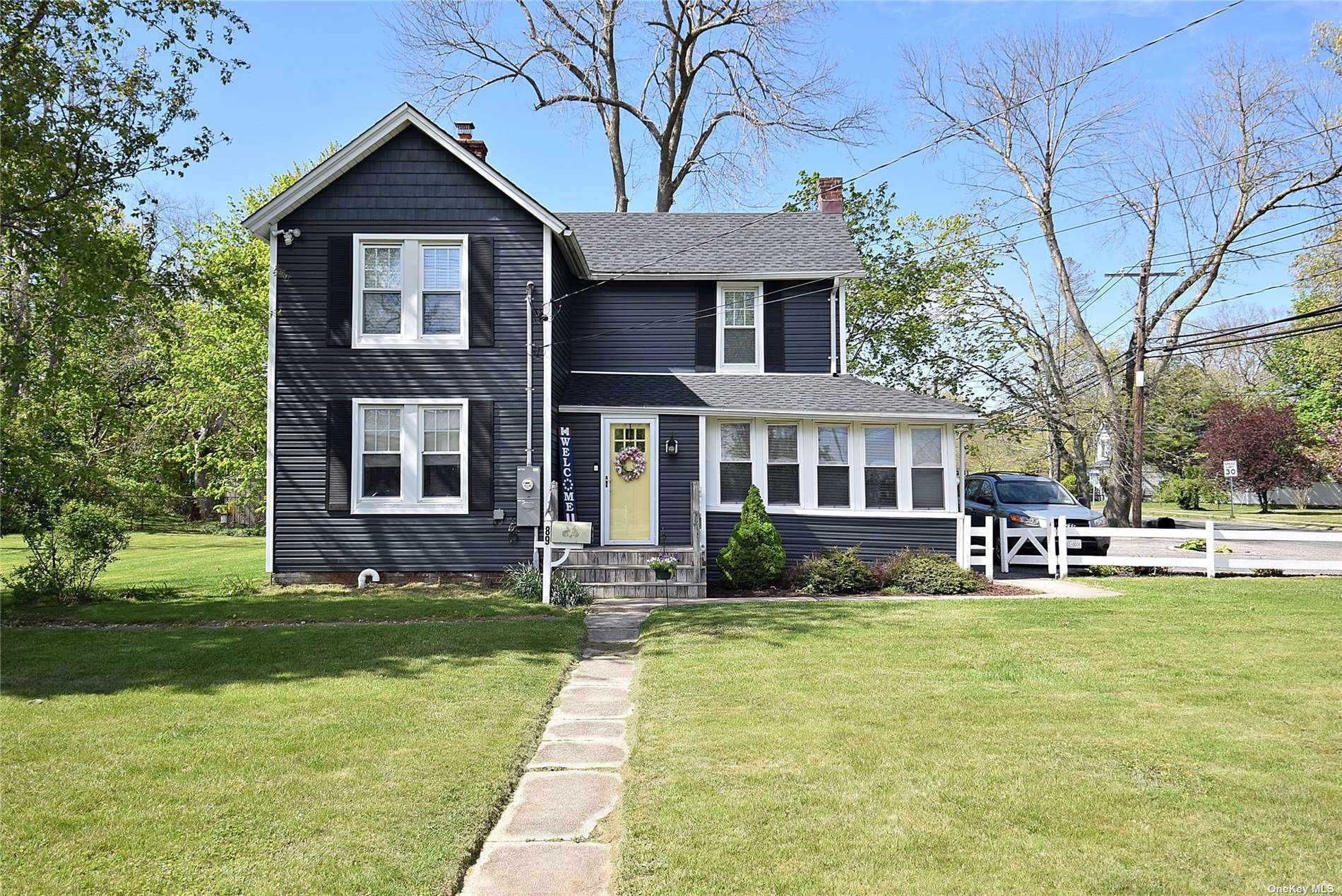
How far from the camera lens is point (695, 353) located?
689 inches

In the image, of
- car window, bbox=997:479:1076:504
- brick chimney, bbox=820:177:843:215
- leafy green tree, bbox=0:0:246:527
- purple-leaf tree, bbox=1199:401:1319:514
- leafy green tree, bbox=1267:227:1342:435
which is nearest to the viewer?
leafy green tree, bbox=0:0:246:527

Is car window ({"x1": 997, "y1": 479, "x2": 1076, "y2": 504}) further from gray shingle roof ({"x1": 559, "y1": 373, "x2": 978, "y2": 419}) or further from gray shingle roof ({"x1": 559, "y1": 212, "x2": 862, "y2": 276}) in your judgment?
gray shingle roof ({"x1": 559, "y1": 212, "x2": 862, "y2": 276})

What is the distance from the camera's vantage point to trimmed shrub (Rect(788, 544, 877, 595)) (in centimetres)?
1430

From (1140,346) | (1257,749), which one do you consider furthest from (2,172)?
(1140,346)

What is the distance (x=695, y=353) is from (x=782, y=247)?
116 inches

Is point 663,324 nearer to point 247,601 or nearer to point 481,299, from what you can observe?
point 481,299

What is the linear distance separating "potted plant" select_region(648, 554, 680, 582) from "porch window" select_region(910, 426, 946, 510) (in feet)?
16.5

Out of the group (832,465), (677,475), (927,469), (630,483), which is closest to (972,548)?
(927,469)

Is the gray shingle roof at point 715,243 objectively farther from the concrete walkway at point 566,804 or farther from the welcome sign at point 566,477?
the concrete walkway at point 566,804

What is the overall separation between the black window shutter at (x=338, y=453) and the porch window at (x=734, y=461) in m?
6.19

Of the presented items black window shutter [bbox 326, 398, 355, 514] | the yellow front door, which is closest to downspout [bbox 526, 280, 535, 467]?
the yellow front door

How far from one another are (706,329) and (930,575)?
633 cm

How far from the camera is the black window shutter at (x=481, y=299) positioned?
14.7 metres

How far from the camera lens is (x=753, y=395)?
16.3m
